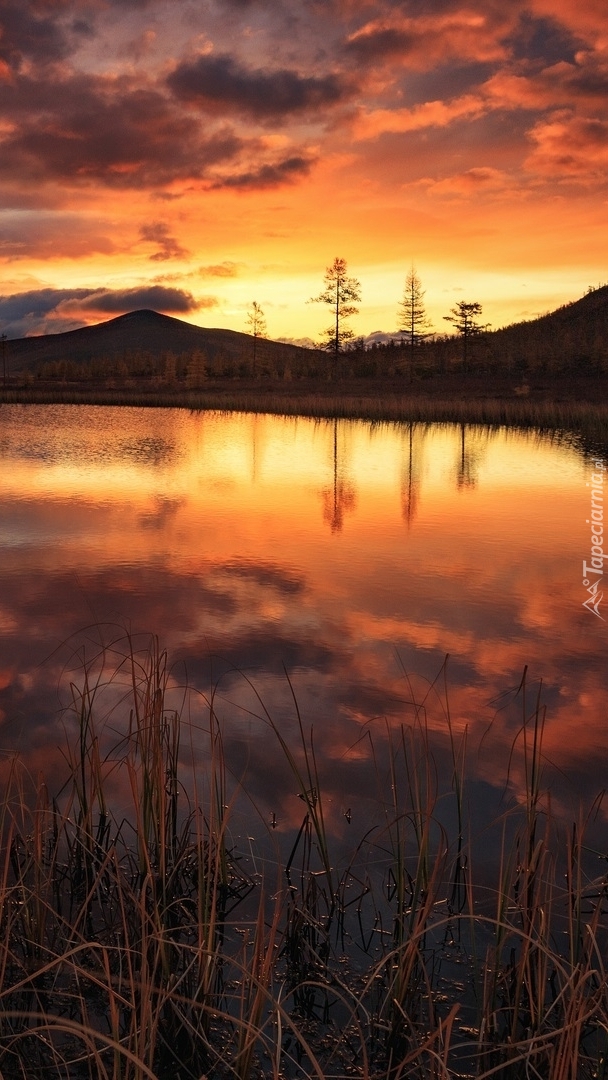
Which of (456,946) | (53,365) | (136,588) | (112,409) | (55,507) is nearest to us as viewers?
(456,946)

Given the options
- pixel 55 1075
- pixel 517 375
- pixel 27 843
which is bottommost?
pixel 55 1075

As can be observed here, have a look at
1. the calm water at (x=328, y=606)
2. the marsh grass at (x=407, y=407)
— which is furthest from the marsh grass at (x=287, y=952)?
the marsh grass at (x=407, y=407)

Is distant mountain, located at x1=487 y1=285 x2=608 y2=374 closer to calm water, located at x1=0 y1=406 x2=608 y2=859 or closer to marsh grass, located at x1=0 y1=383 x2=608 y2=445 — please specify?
marsh grass, located at x1=0 y1=383 x2=608 y2=445

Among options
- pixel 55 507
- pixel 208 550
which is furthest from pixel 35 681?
pixel 55 507

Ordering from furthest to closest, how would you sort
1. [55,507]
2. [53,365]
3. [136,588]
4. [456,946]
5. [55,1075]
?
[53,365], [55,507], [136,588], [456,946], [55,1075]

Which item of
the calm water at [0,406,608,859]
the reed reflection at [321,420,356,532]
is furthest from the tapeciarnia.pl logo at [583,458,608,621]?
the reed reflection at [321,420,356,532]

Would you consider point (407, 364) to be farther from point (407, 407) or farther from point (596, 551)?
point (596, 551)

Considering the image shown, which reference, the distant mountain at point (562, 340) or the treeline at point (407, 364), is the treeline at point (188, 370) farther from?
the distant mountain at point (562, 340)

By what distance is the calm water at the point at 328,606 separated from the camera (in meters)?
5.34

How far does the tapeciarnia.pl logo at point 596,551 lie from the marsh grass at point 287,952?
17.7ft

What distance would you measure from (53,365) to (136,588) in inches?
4196

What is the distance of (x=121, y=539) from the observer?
1218 centimetres

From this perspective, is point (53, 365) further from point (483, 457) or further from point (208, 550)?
point (208, 550)

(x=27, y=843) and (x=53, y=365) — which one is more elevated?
(x=53, y=365)
